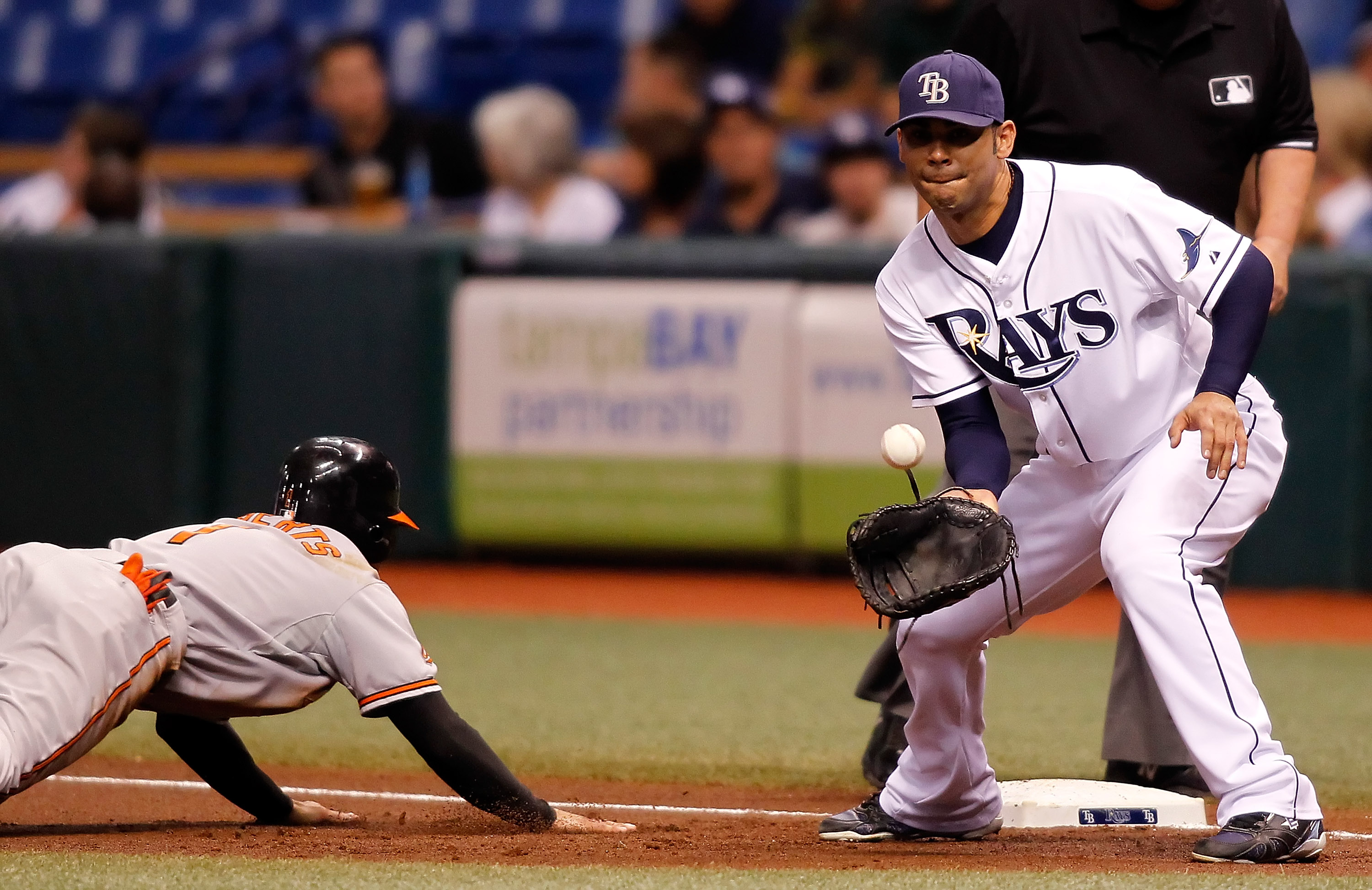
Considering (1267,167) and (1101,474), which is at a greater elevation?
(1267,167)

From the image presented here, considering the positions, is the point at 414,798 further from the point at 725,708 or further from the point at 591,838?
the point at 725,708

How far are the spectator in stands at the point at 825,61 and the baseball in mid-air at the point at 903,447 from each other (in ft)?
23.4

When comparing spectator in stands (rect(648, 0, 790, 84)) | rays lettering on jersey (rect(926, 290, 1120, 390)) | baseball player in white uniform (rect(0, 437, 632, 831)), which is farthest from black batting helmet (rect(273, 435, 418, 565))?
spectator in stands (rect(648, 0, 790, 84))

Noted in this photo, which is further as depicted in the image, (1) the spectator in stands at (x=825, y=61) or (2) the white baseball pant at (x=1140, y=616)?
(1) the spectator in stands at (x=825, y=61)

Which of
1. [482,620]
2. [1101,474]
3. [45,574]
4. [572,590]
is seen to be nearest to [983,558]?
[1101,474]

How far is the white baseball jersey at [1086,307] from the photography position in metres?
3.39

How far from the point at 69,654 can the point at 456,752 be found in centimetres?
70

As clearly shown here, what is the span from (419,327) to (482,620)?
1622 millimetres

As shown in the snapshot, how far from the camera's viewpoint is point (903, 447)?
10.4 ft

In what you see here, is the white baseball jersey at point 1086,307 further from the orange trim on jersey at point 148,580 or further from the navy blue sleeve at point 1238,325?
the orange trim on jersey at point 148,580

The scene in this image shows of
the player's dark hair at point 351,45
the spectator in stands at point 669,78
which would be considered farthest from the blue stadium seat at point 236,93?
the spectator in stands at point 669,78

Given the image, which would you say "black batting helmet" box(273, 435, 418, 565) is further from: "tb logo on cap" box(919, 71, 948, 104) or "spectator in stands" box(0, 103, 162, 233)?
"spectator in stands" box(0, 103, 162, 233)

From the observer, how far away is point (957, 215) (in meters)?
3.45

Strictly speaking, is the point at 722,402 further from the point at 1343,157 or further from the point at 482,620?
the point at 1343,157
